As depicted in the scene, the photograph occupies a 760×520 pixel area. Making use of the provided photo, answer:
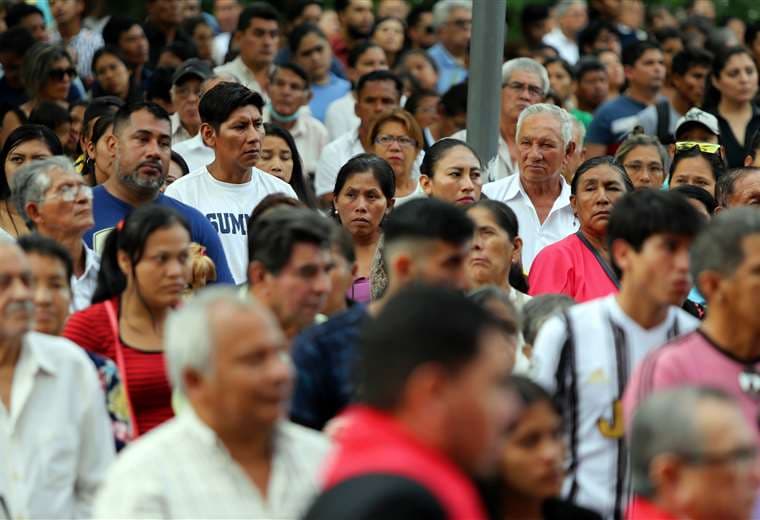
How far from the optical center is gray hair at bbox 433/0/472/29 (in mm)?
16391

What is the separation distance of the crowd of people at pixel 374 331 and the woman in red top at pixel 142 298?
1 centimetres

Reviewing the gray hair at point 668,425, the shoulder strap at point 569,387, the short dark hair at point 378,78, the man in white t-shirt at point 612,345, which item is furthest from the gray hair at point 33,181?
the short dark hair at point 378,78

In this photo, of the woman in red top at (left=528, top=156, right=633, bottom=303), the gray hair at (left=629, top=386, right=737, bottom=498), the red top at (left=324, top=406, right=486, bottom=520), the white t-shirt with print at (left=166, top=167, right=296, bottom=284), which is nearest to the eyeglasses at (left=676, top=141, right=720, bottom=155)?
the woman in red top at (left=528, top=156, right=633, bottom=303)

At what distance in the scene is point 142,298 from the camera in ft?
21.1

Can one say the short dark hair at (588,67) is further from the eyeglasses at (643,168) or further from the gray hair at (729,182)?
the gray hair at (729,182)

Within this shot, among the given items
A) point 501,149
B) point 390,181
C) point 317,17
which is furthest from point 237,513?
point 317,17

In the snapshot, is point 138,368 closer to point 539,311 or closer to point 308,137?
point 539,311

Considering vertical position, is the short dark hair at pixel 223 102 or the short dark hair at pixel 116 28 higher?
the short dark hair at pixel 116 28

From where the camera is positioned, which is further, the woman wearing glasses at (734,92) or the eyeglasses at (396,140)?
the woman wearing glasses at (734,92)

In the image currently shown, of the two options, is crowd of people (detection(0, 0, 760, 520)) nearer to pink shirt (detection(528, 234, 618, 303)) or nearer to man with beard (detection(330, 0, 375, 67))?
pink shirt (detection(528, 234, 618, 303))

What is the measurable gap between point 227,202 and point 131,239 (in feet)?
9.13

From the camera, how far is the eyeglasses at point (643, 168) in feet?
34.2

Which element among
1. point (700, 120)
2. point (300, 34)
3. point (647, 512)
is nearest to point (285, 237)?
point (647, 512)

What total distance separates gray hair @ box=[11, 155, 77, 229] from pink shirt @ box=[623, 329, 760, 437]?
3.28 metres
